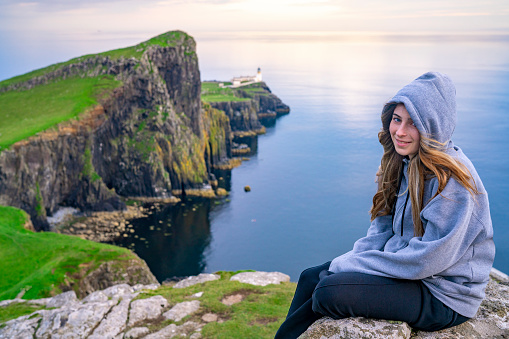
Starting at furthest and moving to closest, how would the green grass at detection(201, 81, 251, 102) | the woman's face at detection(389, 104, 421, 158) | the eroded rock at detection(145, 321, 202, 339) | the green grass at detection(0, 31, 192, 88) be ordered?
the green grass at detection(201, 81, 251, 102)
the green grass at detection(0, 31, 192, 88)
the eroded rock at detection(145, 321, 202, 339)
the woman's face at detection(389, 104, 421, 158)

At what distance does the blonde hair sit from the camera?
18.3 feet

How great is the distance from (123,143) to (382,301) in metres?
73.4

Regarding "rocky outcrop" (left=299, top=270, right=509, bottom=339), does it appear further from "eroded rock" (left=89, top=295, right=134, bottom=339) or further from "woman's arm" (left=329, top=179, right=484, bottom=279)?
"eroded rock" (left=89, top=295, right=134, bottom=339)

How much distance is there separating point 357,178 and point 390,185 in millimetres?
80922

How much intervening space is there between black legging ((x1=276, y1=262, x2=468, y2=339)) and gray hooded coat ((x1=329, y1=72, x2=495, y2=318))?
118 mm

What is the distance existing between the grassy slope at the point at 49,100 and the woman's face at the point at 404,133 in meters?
53.3

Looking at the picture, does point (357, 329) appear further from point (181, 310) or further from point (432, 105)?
point (181, 310)

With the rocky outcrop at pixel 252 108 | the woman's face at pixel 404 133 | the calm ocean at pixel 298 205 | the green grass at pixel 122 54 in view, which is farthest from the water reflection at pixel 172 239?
the rocky outcrop at pixel 252 108

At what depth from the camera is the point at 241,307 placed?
14.5 meters

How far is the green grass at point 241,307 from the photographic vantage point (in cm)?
1269

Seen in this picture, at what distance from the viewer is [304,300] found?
661 cm

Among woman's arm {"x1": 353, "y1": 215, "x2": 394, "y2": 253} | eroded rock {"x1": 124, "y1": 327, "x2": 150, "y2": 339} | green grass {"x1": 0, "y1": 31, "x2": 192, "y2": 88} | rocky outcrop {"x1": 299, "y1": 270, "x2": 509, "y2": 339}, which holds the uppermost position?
green grass {"x1": 0, "y1": 31, "x2": 192, "y2": 88}

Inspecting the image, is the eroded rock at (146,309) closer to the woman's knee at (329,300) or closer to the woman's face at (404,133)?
the woman's knee at (329,300)

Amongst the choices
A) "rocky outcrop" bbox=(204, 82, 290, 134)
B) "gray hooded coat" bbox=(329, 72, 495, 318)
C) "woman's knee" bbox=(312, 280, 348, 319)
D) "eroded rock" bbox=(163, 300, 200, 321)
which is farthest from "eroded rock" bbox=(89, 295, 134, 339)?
"rocky outcrop" bbox=(204, 82, 290, 134)
